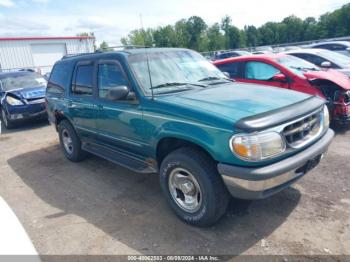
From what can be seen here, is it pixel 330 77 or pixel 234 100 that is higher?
pixel 234 100

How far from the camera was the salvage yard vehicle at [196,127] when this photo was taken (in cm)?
278

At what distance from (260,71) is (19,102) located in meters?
6.92

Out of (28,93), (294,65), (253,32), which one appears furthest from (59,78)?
(253,32)

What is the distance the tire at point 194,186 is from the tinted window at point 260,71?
409 cm

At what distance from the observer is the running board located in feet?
12.6

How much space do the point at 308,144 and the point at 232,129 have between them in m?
0.98

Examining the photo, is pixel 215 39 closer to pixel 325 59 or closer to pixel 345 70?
pixel 325 59

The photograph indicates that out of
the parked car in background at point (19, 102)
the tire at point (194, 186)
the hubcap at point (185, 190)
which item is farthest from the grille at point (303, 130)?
the parked car in background at point (19, 102)

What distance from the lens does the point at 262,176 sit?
2.69 m

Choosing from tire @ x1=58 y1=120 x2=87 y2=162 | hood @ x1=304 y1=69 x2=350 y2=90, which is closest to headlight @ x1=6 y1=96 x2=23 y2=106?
tire @ x1=58 y1=120 x2=87 y2=162

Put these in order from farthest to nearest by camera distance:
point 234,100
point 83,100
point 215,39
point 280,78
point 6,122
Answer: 1. point 215,39
2. point 6,122
3. point 280,78
4. point 83,100
5. point 234,100

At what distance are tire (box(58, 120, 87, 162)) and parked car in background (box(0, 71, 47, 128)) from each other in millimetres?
3735

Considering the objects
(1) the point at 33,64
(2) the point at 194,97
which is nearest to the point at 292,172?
(2) the point at 194,97

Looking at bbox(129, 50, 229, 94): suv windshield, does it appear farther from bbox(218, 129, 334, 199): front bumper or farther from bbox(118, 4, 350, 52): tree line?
bbox(118, 4, 350, 52): tree line
